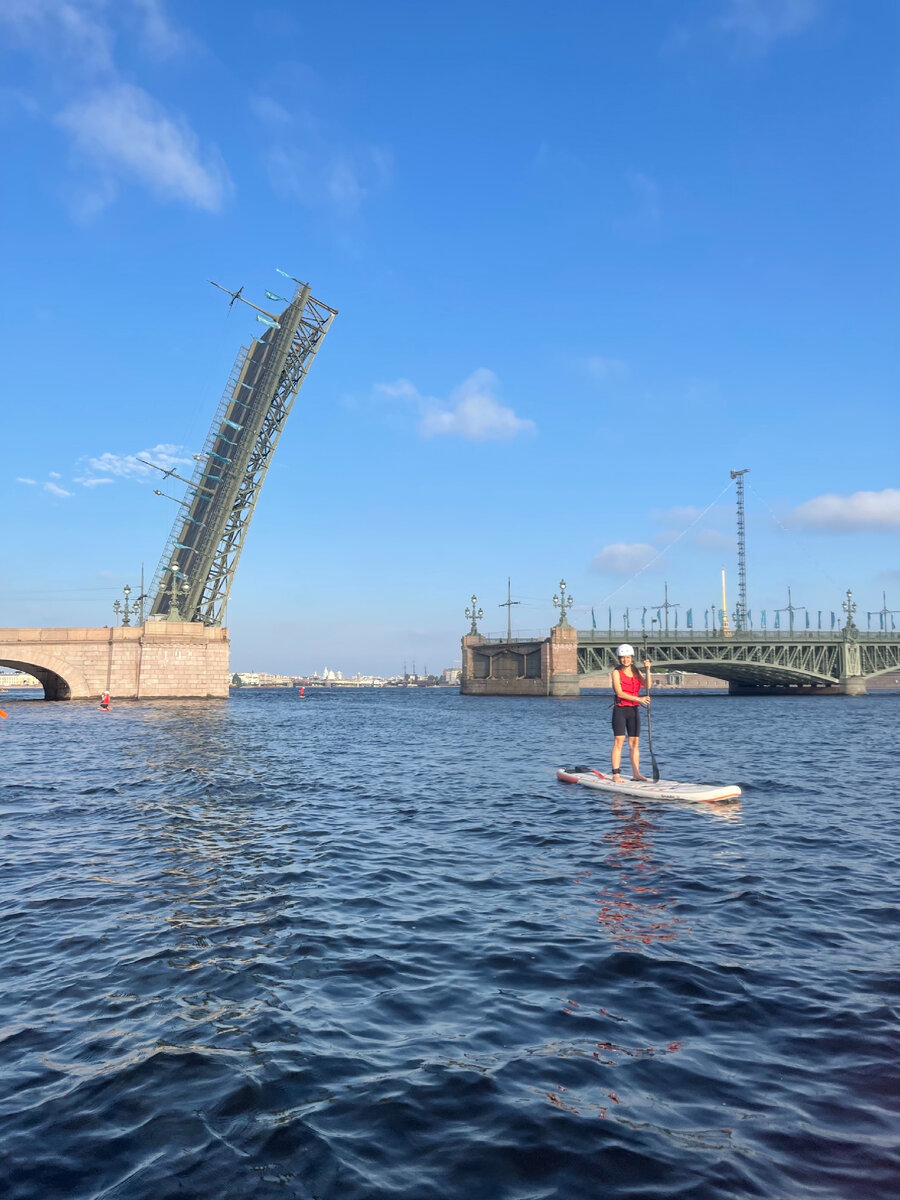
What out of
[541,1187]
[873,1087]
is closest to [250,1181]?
[541,1187]

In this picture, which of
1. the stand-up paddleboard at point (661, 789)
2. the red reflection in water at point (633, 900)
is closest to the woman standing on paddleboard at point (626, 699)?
the stand-up paddleboard at point (661, 789)

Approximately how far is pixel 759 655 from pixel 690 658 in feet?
33.4

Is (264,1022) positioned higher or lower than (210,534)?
lower

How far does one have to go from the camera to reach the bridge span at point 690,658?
80875 millimetres

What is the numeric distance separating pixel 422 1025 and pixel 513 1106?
3.61 ft

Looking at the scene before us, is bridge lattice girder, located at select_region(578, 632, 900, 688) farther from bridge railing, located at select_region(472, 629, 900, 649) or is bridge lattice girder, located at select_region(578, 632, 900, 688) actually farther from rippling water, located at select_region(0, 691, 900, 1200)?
rippling water, located at select_region(0, 691, 900, 1200)

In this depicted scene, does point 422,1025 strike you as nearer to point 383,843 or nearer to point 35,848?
point 383,843

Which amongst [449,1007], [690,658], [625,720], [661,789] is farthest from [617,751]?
[690,658]

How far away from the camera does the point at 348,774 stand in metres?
18.6

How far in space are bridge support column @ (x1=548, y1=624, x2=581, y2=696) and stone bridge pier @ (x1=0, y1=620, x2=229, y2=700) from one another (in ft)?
125

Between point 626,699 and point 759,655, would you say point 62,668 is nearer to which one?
point 626,699

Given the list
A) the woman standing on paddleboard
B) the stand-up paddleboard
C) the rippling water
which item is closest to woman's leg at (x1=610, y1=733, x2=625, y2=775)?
the woman standing on paddleboard

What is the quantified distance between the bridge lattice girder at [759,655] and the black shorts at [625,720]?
61.4 metres

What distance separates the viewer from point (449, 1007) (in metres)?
5.01
